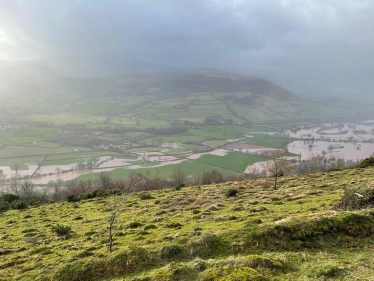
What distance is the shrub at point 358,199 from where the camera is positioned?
11.6 m

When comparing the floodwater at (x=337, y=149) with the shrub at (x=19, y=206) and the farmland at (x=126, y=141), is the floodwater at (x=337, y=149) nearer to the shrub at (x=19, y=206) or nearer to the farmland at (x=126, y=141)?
the farmland at (x=126, y=141)

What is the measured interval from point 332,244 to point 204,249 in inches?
205

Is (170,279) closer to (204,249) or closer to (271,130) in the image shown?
(204,249)

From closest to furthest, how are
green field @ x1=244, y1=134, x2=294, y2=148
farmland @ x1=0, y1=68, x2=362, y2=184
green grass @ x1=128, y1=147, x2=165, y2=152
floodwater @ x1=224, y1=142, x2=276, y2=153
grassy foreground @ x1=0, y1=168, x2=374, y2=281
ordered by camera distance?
grassy foreground @ x1=0, y1=168, x2=374, y2=281, farmland @ x1=0, y1=68, x2=362, y2=184, floodwater @ x1=224, y1=142, x2=276, y2=153, green grass @ x1=128, y1=147, x2=165, y2=152, green field @ x1=244, y1=134, x2=294, y2=148

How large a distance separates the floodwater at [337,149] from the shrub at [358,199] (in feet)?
317

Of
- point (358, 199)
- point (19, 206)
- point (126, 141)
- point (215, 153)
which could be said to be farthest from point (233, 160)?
point (358, 199)

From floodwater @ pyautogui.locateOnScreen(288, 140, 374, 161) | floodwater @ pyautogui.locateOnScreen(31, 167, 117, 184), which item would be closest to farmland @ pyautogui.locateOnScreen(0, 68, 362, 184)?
floodwater @ pyautogui.locateOnScreen(31, 167, 117, 184)

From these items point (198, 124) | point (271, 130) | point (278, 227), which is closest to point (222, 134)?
point (198, 124)

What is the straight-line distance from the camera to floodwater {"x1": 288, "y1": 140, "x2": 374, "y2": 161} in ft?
338

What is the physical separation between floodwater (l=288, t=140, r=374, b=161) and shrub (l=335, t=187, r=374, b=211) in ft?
317

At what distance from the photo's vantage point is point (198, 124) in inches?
6875

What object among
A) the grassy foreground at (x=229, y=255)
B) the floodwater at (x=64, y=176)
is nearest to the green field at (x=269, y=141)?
the floodwater at (x=64, y=176)

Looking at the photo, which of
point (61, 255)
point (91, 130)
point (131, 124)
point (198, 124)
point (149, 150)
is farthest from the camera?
point (198, 124)

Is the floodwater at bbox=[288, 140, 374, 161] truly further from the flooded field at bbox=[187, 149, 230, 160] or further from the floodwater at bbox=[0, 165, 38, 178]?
the floodwater at bbox=[0, 165, 38, 178]
